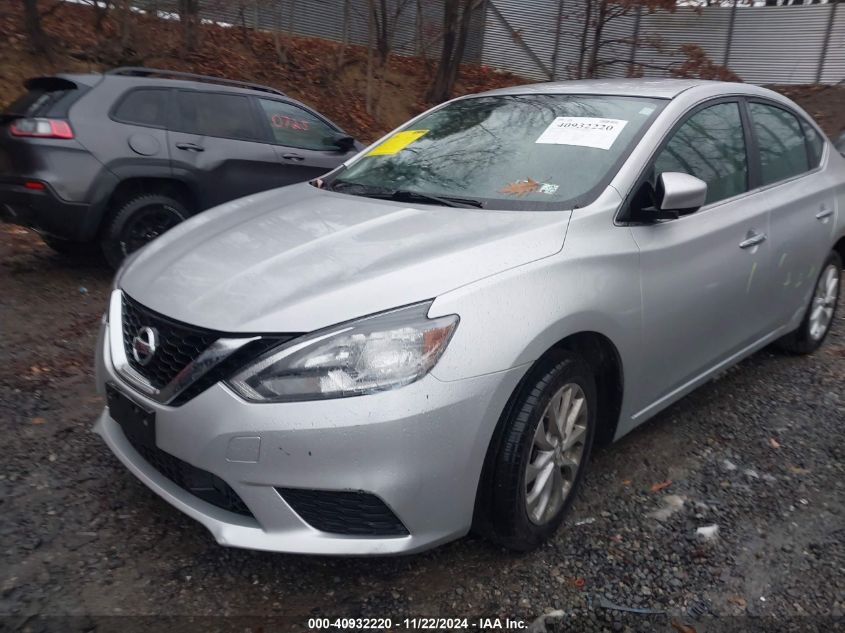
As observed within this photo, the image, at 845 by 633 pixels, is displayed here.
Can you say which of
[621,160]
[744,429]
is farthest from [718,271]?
[744,429]

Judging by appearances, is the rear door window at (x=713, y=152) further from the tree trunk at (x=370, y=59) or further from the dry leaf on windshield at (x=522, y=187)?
the tree trunk at (x=370, y=59)

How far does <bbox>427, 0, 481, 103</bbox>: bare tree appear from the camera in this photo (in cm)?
1228

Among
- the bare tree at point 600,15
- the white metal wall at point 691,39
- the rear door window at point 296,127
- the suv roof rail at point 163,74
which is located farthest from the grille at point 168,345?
the white metal wall at point 691,39

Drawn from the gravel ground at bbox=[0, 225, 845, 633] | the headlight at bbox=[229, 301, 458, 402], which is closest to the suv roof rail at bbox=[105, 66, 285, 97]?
the gravel ground at bbox=[0, 225, 845, 633]

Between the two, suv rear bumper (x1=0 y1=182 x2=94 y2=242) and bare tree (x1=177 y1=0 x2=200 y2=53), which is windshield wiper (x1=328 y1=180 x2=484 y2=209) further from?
bare tree (x1=177 y1=0 x2=200 y2=53)

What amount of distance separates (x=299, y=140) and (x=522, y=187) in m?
4.10

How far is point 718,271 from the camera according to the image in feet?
10.8

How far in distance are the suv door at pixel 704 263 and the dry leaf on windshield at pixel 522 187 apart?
413mm

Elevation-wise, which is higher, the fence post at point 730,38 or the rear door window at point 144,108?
the fence post at point 730,38

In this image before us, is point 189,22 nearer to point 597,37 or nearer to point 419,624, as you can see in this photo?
point 597,37

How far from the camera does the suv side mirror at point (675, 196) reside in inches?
113

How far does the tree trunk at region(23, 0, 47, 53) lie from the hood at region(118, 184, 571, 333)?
8936mm

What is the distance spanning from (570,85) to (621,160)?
103 centimetres

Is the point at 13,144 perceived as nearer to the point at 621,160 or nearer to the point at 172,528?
the point at 172,528
